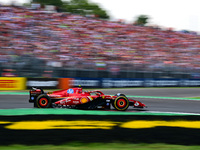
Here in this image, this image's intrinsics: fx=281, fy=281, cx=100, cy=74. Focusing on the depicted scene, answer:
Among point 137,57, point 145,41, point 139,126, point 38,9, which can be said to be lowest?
point 139,126

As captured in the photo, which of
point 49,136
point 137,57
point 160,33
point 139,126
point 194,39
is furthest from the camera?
point 194,39

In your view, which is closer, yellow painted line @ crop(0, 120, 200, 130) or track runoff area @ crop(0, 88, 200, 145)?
track runoff area @ crop(0, 88, 200, 145)

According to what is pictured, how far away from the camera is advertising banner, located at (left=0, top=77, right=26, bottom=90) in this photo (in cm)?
1619

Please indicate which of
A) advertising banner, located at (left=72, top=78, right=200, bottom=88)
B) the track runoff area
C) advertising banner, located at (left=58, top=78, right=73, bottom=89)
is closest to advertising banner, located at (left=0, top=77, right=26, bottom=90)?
advertising banner, located at (left=58, top=78, right=73, bottom=89)

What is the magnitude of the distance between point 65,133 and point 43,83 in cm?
1160

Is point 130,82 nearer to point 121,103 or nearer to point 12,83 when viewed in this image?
point 12,83

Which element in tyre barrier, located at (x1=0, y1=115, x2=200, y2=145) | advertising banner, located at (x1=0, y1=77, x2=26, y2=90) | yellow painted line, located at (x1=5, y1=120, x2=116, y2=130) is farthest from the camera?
advertising banner, located at (x1=0, y1=77, x2=26, y2=90)

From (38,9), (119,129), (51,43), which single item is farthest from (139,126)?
(38,9)

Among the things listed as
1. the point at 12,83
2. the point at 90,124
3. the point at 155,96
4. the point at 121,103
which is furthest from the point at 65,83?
the point at 90,124

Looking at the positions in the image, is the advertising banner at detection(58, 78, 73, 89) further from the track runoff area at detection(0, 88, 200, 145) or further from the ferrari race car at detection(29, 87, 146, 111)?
the track runoff area at detection(0, 88, 200, 145)

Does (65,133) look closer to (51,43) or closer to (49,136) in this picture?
(49,136)

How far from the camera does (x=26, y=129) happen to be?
20.3ft

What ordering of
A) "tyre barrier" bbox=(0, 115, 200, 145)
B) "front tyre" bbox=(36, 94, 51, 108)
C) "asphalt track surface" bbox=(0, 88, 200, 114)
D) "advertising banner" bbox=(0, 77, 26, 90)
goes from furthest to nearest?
"advertising banner" bbox=(0, 77, 26, 90) < "asphalt track surface" bbox=(0, 88, 200, 114) < "front tyre" bbox=(36, 94, 51, 108) < "tyre barrier" bbox=(0, 115, 200, 145)

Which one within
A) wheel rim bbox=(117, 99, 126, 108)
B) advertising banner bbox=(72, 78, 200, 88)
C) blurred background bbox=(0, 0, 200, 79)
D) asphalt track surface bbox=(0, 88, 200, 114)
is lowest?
asphalt track surface bbox=(0, 88, 200, 114)
